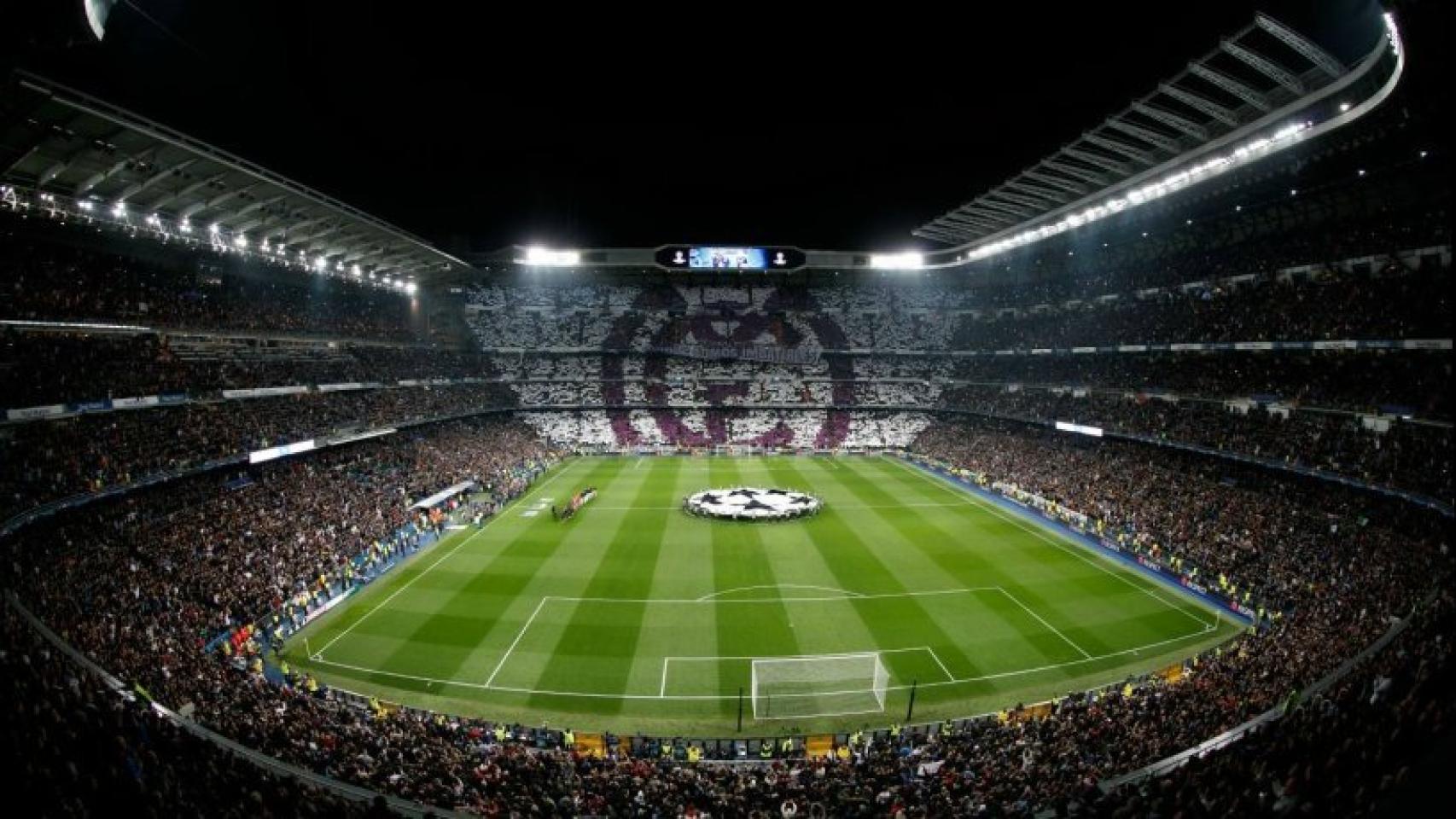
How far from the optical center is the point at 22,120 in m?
20.2

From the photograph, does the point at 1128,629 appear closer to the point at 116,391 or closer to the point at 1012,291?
the point at 116,391

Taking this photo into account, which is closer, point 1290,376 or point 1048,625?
point 1048,625

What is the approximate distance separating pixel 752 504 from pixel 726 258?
38.6 m

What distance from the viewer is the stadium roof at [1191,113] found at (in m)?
23.6

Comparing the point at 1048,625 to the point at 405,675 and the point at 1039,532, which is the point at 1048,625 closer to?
the point at 1039,532

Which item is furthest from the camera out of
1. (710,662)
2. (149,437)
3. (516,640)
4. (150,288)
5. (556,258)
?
(556,258)

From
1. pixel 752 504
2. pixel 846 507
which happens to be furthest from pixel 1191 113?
pixel 752 504

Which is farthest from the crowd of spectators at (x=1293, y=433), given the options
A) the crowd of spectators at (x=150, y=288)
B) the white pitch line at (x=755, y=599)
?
the crowd of spectators at (x=150, y=288)

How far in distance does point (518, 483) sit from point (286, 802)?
36571mm

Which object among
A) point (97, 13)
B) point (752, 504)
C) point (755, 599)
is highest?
point (97, 13)

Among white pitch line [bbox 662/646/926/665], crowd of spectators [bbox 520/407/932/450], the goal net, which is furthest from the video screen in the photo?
the goal net

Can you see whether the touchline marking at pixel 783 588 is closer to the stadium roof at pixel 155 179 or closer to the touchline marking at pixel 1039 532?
the touchline marking at pixel 1039 532

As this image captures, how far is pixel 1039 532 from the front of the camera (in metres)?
36.3

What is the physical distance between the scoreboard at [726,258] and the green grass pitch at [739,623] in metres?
38.7
